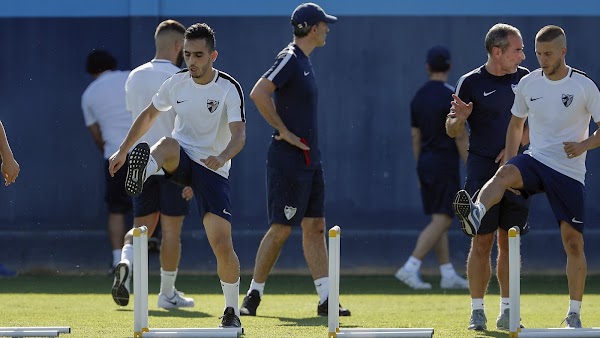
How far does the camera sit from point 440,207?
1178 cm

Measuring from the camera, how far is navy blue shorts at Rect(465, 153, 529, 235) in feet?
27.6

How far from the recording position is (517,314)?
698cm

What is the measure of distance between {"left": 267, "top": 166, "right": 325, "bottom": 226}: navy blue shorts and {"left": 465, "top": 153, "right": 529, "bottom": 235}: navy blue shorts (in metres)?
1.40

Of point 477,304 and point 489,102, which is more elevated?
point 489,102

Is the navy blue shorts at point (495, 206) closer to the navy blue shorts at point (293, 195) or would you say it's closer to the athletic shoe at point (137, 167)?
the navy blue shorts at point (293, 195)

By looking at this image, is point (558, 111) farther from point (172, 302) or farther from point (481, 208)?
point (172, 302)

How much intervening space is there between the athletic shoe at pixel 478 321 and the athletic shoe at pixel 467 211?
88 cm

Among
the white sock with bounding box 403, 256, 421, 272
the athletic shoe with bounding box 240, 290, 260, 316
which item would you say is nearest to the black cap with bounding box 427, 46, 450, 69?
the white sock with bounding box 403, 256, 421, 272

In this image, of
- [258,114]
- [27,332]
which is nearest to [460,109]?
[27,332]

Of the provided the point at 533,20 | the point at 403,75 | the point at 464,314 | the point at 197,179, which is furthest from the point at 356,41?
the point at 197,179

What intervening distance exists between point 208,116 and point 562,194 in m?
2.38

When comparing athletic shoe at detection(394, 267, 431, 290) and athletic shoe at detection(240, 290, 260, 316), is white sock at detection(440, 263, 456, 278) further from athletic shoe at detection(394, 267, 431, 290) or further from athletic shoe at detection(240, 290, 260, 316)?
athletic shoe at detection(240, 290, 260, 316)

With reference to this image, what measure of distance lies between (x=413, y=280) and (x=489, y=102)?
360 cm
